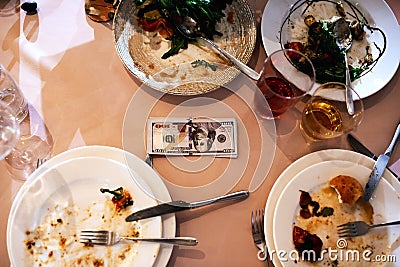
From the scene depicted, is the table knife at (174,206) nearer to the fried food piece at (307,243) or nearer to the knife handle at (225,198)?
Result: the knife handle at (225,198)

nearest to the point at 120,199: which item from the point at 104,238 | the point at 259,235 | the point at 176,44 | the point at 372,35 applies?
the point at 104,238

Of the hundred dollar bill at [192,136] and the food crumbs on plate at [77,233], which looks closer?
the food crumbs on plate at [77,233]

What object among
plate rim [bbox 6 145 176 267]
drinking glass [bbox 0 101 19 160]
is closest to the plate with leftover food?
plate rim [bbox 6 145 176 267]

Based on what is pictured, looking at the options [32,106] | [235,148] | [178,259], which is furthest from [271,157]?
[32,106]

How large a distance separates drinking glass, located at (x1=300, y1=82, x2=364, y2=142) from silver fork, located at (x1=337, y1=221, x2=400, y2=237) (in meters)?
0.24

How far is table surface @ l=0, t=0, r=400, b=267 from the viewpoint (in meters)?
1.11

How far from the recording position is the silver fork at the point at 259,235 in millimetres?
1090

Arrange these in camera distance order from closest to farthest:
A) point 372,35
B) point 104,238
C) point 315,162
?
A: point 104,238 < point 315,162 < point 372,35

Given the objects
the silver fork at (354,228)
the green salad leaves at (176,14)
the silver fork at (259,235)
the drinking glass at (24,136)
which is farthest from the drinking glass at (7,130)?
the silver fork at (354,228)

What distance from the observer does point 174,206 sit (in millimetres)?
1078

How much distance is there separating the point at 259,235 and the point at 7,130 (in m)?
0.71

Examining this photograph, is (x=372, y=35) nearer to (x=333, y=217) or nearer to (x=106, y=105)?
(x=333, y=217)

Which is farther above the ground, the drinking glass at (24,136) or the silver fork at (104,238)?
the drinking glass at (24,136)

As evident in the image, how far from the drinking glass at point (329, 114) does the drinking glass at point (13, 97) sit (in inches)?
30.9
